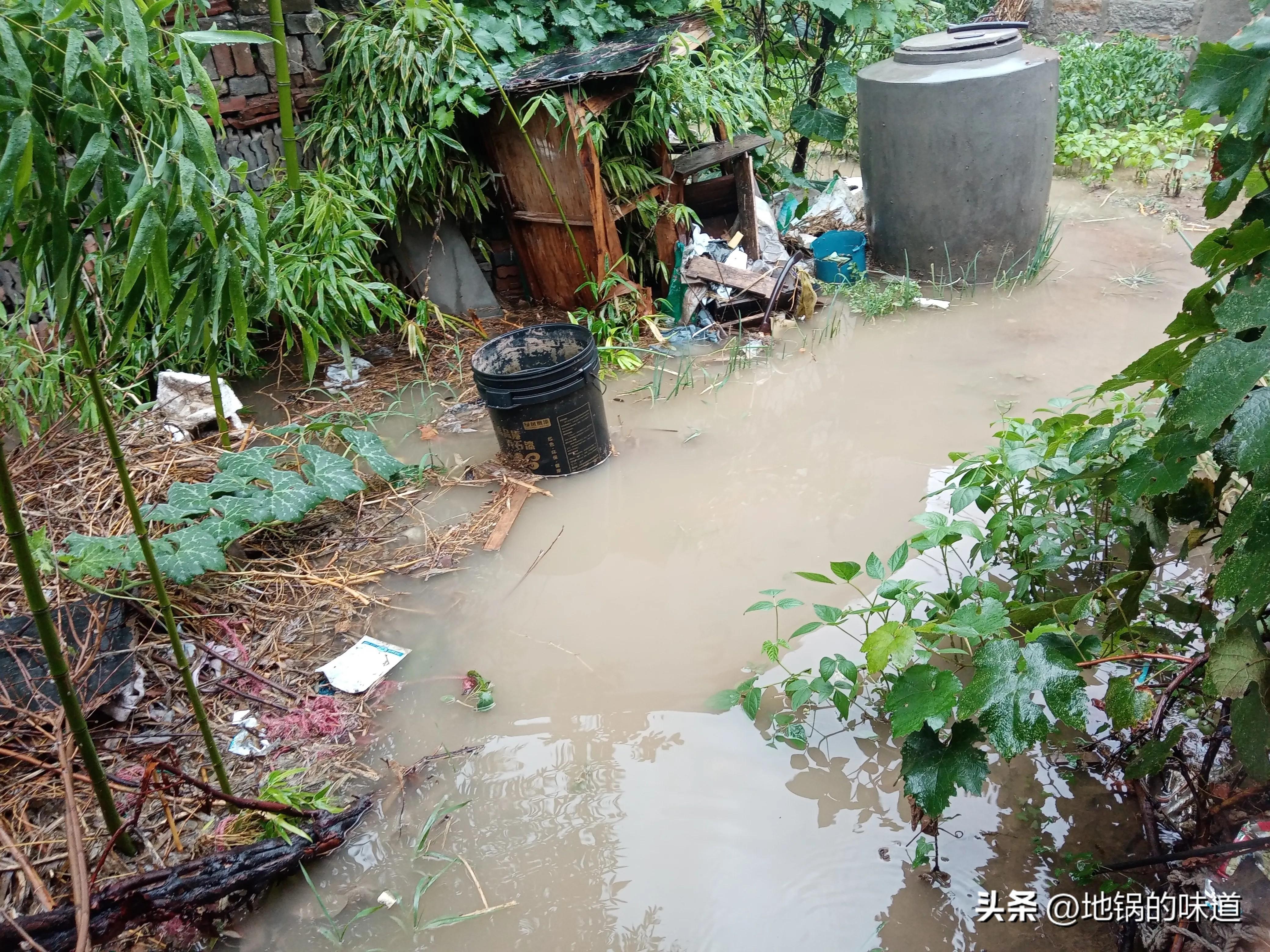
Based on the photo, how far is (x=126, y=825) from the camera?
1751 millimetres

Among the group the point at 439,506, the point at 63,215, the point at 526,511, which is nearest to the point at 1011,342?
the point at 526,511

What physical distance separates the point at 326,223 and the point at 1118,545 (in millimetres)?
3461

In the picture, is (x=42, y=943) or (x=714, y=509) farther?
(x=714, y=509)

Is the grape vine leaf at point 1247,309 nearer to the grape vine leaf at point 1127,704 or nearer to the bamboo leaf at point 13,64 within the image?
the grape vine leaf at point 1127,704

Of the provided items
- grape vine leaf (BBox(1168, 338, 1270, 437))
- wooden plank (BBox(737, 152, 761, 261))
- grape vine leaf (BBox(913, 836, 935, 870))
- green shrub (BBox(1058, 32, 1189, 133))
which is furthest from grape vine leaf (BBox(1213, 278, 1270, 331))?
green shrub (BBox(1058, 32, 1189, 133))

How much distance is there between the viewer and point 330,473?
306 cm

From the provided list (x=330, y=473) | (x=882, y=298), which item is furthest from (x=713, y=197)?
(x=330, y=473)

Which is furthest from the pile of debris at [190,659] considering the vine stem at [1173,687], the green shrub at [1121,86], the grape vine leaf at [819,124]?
the green shrub at [1121,86]

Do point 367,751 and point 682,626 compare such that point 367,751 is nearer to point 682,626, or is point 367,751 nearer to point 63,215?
point 682,626

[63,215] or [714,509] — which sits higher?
[63,215]

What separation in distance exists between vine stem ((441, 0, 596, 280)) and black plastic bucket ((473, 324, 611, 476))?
997mm

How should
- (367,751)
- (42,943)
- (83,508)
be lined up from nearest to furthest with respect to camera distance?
1. (42,943)
2. (367,751)
3. (83,508)

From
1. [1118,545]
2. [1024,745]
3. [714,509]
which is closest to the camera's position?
[1024,745]

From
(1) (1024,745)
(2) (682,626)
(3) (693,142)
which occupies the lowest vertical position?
(2) (682,626)
